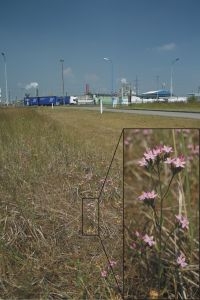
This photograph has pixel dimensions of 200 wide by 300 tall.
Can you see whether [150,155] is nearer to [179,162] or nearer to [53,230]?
[179,162]

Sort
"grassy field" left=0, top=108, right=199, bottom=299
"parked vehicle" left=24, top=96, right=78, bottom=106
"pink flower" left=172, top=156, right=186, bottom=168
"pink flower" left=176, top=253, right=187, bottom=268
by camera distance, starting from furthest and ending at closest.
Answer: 1. "parked vehicle" left=24, top=96, right=78, bottom=106
2. "grassy field" left=0, top=108, right=199, bottom=299
3. "pink flower" left=176, top=253, right=187, bottom=268
4. "pink flower" left=172, top=156, right=186, bottom=168

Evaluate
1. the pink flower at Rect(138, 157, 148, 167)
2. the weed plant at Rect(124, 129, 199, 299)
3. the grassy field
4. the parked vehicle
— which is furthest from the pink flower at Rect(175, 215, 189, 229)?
the parked vehicle

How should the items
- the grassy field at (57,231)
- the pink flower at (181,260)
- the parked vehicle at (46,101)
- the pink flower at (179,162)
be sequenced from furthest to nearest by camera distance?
the parked vehicle at (46,101) < the grassy field at (57,231) < the pink flower at (181,260) < the pink flower at (179,162)

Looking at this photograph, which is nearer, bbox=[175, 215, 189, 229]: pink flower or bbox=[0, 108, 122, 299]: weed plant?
bbox=[175, 215, 189, 229]: pink flower

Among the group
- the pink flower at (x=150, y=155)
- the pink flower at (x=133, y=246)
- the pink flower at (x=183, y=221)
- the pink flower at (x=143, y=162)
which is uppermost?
the pink flower at (x=150, y=155)

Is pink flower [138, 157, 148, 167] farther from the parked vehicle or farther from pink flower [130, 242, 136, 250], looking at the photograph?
the parked vehicle

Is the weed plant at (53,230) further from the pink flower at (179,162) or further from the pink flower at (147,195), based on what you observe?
the pink flower at (179,162)

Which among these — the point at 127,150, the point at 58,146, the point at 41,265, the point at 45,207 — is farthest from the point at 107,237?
the point at 58,146

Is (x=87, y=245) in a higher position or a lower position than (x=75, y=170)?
lower

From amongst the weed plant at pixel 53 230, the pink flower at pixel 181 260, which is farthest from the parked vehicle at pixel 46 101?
the pink flower at pixel 181 260

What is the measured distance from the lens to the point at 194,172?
141 centimetres

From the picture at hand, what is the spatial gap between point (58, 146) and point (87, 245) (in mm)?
3012

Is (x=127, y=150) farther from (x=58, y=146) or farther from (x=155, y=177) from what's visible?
(x=58, y=146)

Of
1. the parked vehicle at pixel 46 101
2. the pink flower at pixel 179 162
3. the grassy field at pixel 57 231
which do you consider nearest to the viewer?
the pink flower at pixel 179 162
